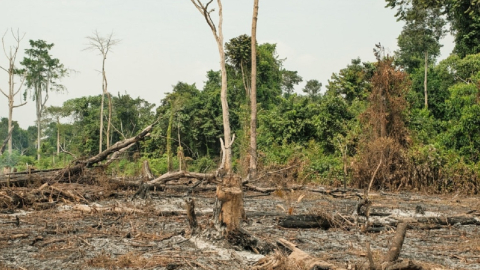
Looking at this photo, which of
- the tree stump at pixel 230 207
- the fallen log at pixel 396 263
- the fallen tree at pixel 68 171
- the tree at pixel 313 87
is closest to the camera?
the fallen log at pixel 396 263

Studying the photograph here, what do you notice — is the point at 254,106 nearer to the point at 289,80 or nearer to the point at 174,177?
the point at 174,177

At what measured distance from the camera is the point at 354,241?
260 inches

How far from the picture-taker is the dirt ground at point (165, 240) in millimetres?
5262

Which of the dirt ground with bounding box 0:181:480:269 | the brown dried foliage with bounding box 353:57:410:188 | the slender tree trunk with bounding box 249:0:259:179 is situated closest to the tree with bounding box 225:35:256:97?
the slender tree trunk with bounding box 249:0:259:179

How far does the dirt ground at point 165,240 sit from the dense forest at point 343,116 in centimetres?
193

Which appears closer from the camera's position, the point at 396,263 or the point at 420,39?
the point at 396,263

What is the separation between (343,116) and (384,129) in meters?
6.20

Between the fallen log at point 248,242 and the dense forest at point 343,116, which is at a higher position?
the dense forest at point 343,116

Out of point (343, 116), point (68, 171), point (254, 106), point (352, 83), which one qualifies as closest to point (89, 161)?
point (68, 171)

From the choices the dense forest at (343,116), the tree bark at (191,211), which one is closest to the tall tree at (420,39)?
the dense forest at (343,116)

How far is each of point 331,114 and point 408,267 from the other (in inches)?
800

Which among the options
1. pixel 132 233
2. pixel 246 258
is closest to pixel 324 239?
pixel 246 258

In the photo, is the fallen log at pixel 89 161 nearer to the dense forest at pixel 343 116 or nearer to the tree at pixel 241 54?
the dense forest at pixel 343 116

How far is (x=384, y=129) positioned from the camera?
17.6 m
